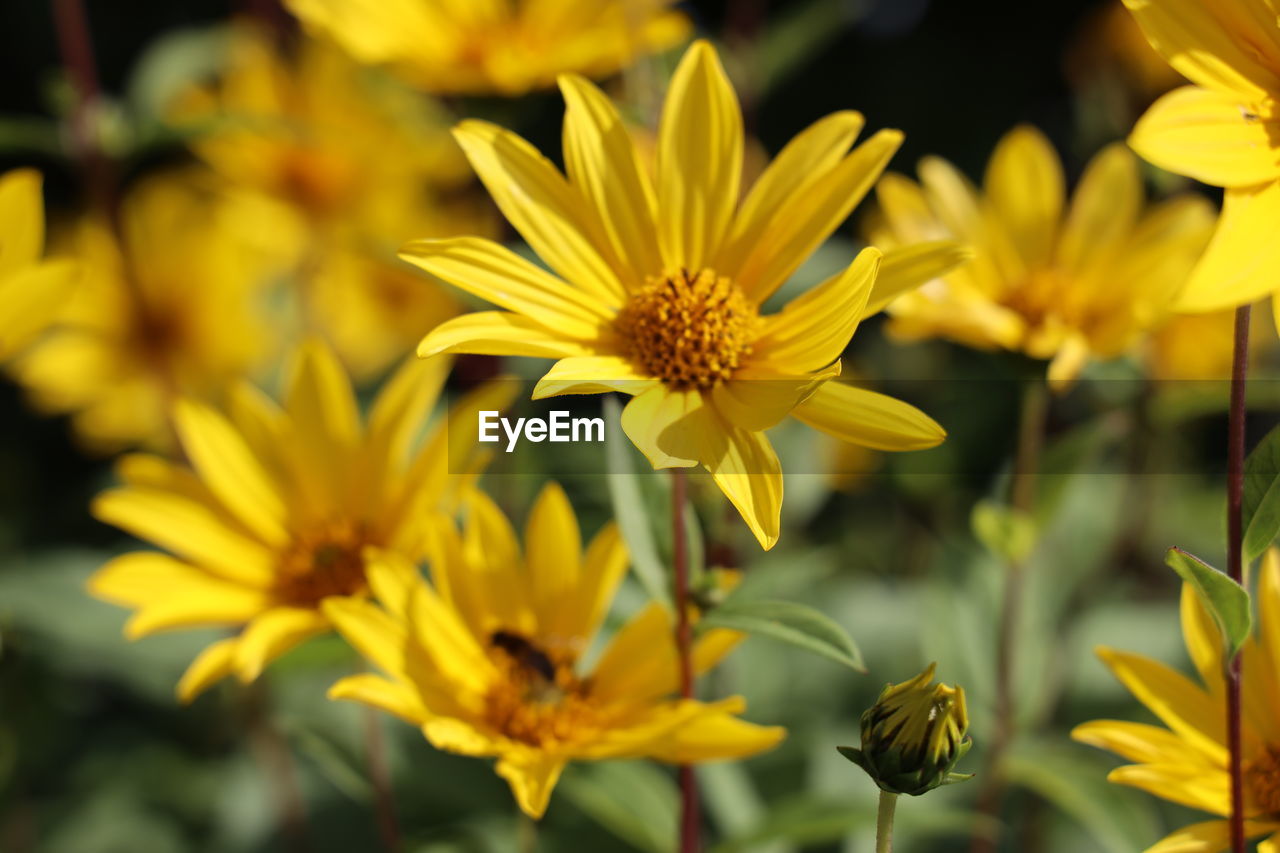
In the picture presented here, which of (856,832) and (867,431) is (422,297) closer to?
(856,832)

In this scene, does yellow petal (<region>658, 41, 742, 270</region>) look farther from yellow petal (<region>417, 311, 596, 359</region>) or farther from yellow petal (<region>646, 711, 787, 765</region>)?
yellow petal (<region>646, 711, 787, 765</region>)

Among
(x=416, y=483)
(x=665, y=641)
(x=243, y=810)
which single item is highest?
(x=416, y=483)

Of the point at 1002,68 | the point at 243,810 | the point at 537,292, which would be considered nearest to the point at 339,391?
the point at 537,292

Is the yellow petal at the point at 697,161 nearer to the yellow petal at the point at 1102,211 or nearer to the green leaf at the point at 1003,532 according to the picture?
the green leaf at the point at 1003,532

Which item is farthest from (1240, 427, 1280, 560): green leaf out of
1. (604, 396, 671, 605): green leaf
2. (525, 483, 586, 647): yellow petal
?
(525, 483, 586, 647): yellow petal

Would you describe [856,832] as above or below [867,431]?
below

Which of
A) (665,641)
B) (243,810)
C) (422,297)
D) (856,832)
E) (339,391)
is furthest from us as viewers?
(422,297)

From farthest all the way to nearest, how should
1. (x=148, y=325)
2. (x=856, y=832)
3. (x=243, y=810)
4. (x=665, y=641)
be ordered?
1. (x=148, y=325)
2. (x=243, y=810)
3. (x=856, y=832)
4. (x=665, y=641)
